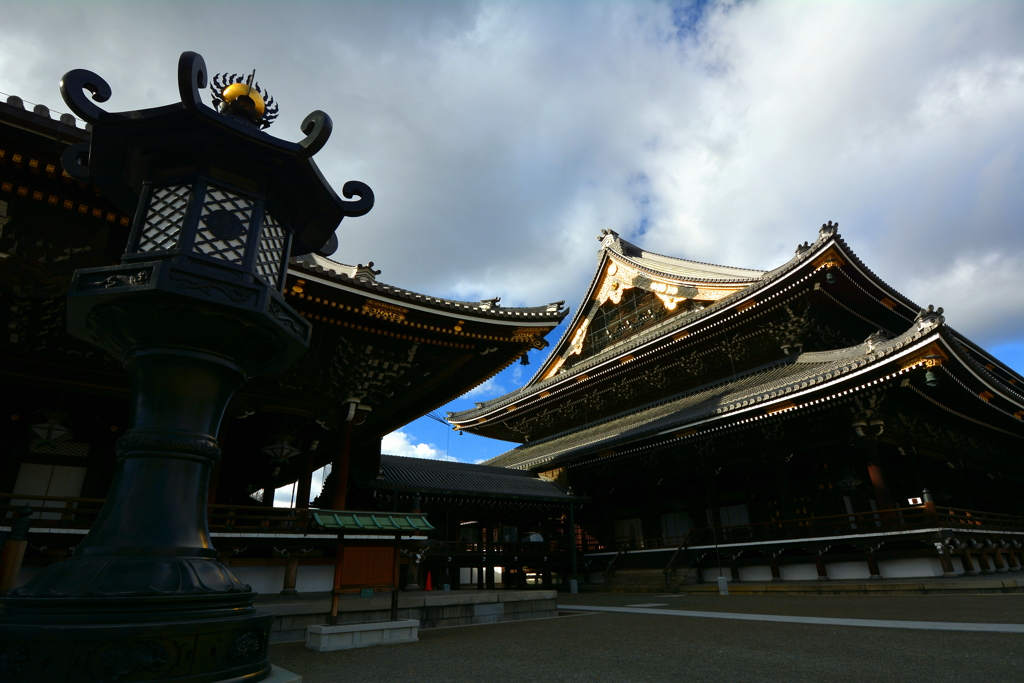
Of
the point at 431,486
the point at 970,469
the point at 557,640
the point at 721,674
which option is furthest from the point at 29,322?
the point at 970,469

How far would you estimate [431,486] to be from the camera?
51.7ft

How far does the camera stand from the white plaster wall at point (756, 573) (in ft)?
48.5

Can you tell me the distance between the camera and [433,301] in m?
8.22

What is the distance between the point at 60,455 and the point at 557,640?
9.76 meters

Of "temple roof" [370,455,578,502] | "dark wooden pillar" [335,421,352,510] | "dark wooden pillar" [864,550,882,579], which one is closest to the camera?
"dark wooden pillar" [335,421,352,510]

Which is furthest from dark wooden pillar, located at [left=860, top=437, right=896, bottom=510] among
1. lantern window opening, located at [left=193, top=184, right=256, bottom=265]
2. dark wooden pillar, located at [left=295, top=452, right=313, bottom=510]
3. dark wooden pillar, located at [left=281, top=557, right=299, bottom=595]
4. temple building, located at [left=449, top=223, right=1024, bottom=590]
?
lantern window opening, located at [left=193, top=184, right=256, bottom=265]

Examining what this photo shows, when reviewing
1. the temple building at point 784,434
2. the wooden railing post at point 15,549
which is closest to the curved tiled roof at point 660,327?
the temple building at point 784,434

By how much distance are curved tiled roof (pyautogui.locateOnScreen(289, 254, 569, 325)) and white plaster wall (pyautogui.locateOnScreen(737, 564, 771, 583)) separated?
1113 cm

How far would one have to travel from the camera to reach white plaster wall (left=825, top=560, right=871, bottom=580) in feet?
43.4

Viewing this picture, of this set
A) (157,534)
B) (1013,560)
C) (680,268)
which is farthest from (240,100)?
(1013,560)

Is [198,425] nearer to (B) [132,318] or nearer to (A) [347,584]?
(B) [132,318]

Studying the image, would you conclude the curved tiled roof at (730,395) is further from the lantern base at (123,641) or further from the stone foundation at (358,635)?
the lantern base at (123,641)

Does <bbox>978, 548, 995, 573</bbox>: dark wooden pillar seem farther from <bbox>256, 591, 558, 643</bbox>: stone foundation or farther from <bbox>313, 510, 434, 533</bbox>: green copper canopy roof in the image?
<bbox>313, 510, 434, 533</bbox>: green copper canopy roof

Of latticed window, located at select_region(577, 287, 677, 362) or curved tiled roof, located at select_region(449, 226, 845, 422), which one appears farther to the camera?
latticed window, located at select_region(577, 287, 677, 362)
